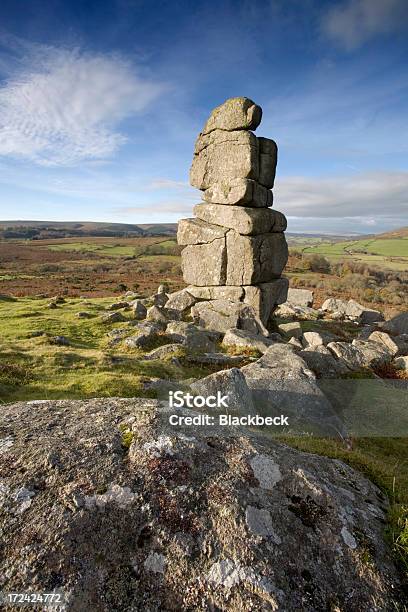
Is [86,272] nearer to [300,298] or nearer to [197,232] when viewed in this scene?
[300,298]

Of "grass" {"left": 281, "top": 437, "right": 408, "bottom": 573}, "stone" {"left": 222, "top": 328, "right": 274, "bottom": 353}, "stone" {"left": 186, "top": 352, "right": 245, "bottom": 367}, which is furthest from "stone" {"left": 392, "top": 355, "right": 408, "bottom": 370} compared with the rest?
"grass" {"left": 281, "top": 437, "right": 408, "bottom": 573}

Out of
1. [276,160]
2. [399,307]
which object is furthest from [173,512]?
[399,307]

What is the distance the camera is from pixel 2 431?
4996 millimetres

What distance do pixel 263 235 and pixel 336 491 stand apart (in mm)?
22031

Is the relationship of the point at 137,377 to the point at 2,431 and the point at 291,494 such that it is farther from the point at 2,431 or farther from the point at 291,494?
the point at 291,494

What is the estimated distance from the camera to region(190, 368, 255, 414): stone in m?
10.5

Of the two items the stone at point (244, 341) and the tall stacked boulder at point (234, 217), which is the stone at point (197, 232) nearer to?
the tall stacked boulder at point (234, 217)

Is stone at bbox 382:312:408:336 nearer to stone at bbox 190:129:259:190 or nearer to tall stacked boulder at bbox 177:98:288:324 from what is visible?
tall stacked boulder at bbox 177:98:288:324

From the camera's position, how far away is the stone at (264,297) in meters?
24.5

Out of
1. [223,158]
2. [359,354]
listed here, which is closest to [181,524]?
[359,354]

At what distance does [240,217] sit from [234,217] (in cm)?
48

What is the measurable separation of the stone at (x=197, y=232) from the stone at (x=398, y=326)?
55.5ft

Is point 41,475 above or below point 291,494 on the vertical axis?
above

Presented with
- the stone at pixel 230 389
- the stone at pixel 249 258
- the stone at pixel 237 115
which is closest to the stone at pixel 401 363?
the stone at pixel 249 258
